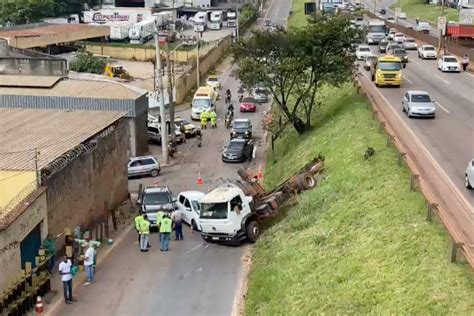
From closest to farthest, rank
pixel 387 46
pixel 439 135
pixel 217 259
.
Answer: pixel 217 259 < pixel 439 135 < pixel 387 46

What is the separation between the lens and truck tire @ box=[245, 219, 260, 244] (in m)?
28.5

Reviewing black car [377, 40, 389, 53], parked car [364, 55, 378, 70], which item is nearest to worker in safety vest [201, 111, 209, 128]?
parked car [364, 55, 378, 70]

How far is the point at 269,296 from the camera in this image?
71.9 feet

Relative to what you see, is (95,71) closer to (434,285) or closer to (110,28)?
(110,28)

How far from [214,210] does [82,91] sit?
18.7m

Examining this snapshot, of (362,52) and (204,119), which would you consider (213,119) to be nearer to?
(204,119)

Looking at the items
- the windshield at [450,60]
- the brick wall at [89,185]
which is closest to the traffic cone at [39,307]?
the brick wall at [89,185]

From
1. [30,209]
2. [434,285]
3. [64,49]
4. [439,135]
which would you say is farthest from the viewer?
[64,49]

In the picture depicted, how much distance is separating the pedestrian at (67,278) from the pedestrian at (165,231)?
5.18m

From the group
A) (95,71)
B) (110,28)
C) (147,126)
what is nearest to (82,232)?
(147,126)

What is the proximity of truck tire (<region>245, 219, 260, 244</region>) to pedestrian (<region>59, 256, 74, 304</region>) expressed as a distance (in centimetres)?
742

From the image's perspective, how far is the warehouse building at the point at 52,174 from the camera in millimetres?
24022

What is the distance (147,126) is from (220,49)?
A: 5116cm

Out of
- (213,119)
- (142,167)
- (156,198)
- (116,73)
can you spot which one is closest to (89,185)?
(156,198)
